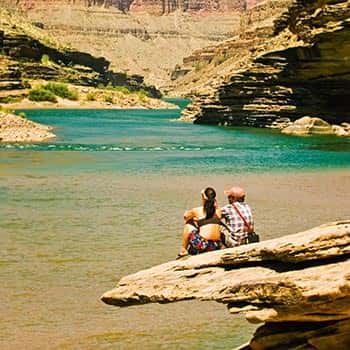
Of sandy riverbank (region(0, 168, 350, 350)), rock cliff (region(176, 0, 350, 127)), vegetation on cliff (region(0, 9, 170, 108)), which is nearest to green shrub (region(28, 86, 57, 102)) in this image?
vegetation on cliff (region(0, 9, 170, 108))

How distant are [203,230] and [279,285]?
4997mm

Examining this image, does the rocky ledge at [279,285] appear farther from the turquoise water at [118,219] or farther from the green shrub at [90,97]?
the green shrub at [90,97]

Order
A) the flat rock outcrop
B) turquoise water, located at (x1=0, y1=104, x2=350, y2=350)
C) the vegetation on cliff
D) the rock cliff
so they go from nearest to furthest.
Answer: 1. turquoise water, located at (x1=0, y1=104, x2=350, y2=350)
2. the rock cliff
3. the flat rock outcrop
4. the vegetation on cliff

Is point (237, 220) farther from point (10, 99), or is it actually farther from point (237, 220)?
point (10, 99)

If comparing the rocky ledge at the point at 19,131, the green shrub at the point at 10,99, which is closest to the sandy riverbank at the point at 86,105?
the green shrub at the point at 10,99

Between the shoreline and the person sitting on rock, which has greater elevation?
the person sitting on rock

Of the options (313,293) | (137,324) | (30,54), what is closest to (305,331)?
(313,293)

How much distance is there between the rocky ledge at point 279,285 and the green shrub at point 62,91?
161 meters

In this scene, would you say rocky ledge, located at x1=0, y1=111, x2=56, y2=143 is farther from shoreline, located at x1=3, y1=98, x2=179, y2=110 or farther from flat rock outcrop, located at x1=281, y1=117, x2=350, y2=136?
shoreline, located at x1=3, y1=98, x2=179, y2=110

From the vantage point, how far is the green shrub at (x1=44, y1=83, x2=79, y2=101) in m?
168

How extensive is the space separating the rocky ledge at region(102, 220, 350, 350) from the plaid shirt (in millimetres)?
3460

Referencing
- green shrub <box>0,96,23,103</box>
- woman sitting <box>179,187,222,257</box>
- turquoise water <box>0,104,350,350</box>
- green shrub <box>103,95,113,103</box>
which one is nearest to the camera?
turquoise water <box>0,104,350,350</box>

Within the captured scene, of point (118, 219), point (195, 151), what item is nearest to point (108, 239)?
point (118, 219)

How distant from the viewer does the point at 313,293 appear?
8164mm
